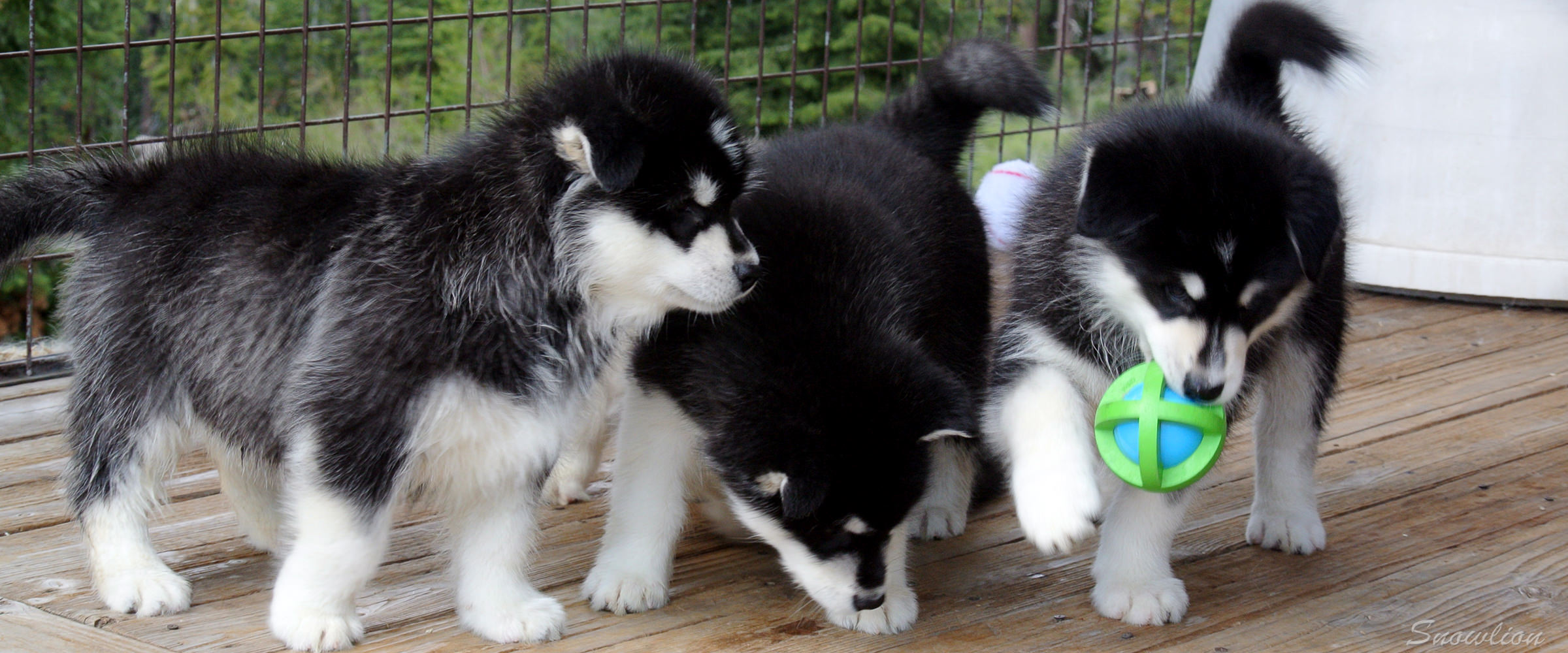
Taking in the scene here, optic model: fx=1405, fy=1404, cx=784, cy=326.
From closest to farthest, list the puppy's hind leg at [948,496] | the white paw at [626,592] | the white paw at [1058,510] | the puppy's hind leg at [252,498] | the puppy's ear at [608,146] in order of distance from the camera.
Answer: the puppy's ear at [608,146]
the white paw at [1058,510]
the white paw at [626,592]
the puppy's hind leg at [252,498]
the puppy's hind leg at [948,496]

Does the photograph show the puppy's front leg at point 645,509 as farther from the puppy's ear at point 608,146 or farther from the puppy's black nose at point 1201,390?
the puppy's black nose at point 1201,390

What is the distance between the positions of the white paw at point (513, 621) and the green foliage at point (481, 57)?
2.49 metres

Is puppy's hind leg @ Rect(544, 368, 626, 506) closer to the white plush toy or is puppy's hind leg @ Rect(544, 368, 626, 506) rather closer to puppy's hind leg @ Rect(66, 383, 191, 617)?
puppy's hind leg @ Rect(66, 383, 191, 617)

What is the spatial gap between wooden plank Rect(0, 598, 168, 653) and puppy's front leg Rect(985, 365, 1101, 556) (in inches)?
64.6

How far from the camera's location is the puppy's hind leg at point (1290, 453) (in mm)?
3264

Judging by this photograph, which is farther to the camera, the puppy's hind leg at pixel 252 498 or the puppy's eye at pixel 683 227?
the puppy's hind leg at pixel 252 498

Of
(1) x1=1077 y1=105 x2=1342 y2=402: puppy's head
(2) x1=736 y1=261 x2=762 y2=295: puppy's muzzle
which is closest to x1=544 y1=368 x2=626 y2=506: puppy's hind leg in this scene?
(2) x1=736 y1=261 x2=762 y2=295: puppy's muzzle

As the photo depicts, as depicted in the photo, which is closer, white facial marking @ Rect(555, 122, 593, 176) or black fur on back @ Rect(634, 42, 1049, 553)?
white facial marking @ Rect(555, 122, 593, 176)

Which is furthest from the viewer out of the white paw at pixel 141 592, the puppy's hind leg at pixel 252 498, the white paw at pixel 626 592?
the puppy's hind leg at pixel 252 498

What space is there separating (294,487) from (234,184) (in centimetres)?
69

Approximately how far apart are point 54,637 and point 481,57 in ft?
28.2

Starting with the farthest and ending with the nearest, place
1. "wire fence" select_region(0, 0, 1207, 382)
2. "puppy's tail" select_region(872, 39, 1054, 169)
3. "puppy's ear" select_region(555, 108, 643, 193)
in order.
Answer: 1. "wire fence" select_region(0, 0, 1207, 382)
2. "puppy's tail" select_region(872, 39, 1054, 169)
3. "puppy's ear" select_region(555, 108, 643, 193)

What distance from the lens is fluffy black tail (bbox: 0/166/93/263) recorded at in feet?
9.30

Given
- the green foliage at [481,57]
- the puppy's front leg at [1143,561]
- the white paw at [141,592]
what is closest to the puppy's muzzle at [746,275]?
the puppy's front leg at [1143,561]
